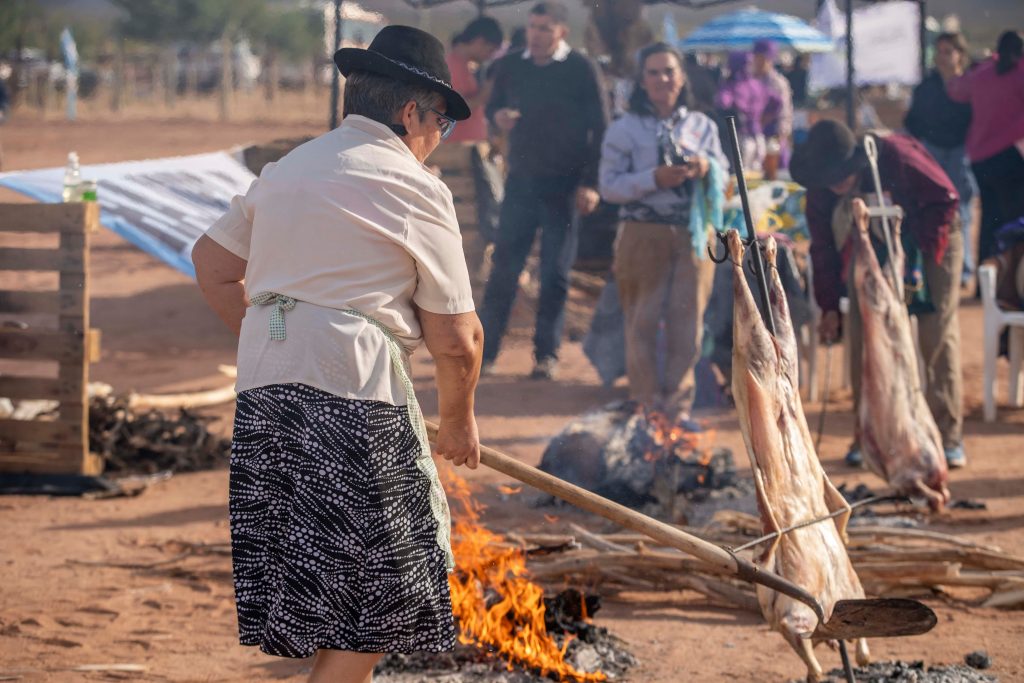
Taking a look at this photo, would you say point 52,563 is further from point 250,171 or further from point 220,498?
point 250,171

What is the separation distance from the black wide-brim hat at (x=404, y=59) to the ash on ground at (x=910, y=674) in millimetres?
2466

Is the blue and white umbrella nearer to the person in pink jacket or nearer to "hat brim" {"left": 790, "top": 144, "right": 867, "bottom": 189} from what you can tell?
the person in pink jacket

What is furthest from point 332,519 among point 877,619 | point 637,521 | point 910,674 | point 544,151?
point 544,151

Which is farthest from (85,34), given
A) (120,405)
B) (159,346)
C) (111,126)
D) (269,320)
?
(269,320)

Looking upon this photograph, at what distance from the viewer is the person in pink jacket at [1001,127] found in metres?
10.1

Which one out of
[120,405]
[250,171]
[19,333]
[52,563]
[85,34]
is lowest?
[52,563]

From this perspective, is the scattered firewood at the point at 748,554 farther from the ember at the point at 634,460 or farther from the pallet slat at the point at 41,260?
the pallet slat at the point at 41,260

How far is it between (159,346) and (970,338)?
7.59 meters

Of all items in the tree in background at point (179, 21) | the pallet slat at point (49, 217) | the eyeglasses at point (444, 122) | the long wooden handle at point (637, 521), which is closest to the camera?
the eyeglasses at point (444, 122)

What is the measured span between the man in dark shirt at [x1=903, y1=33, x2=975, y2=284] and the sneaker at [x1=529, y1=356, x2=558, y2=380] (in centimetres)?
436

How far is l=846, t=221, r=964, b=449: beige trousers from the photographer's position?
6.96 m

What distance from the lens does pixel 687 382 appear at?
7633mm

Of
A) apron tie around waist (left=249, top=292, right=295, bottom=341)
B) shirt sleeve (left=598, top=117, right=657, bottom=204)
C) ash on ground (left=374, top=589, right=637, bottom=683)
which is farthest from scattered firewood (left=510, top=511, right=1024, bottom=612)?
shirt sleeve (left=598, top=117, right=657, bottom=204)

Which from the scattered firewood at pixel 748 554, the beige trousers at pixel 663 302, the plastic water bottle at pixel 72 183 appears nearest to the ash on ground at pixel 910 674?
the scattered firewood at pixel 748 554
